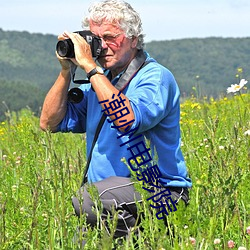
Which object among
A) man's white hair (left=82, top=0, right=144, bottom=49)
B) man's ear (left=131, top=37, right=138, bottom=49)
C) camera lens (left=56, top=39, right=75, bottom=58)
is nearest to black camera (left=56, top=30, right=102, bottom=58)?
camera lens (left=56, top=39, right=75, bottom=58)

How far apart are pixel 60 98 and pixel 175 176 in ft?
2.73

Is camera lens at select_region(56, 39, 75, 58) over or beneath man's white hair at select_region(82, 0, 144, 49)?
beneath

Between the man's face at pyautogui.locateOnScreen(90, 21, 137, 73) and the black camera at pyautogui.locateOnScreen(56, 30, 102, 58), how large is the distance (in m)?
0.05

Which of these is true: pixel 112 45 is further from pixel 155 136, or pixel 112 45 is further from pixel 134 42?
pixel 155 136

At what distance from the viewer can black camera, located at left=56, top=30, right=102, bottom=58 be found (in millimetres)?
3320

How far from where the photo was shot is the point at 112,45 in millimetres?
3416

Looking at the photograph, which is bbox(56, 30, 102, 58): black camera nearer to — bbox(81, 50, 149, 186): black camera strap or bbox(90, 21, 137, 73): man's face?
bbox(90, 21, 137, 73): man's face

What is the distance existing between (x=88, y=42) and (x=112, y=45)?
0.16 metres

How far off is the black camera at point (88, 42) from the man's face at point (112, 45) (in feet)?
0.16

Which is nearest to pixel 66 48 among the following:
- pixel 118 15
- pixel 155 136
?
pixel 118 15

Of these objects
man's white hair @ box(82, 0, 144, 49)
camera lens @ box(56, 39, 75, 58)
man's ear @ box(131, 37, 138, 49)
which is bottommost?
camera lens @ box(56, 39, 75, 58)

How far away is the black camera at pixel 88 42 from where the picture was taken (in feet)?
10.9

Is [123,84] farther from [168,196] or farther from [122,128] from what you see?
[168,196]

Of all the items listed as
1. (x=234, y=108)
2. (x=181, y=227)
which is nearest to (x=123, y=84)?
(x=181, y=227)
